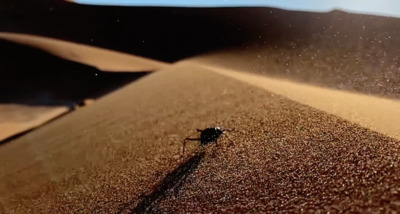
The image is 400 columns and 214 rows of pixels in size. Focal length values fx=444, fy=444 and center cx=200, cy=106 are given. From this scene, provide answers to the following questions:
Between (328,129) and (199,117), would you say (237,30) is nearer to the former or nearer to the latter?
(199,117)

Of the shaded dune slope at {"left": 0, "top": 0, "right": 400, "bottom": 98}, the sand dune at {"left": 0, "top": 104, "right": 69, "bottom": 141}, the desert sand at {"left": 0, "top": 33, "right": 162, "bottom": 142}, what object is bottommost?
the sand dune at {"left": 0, "top": 104, "right": 69, "bottom": 141}

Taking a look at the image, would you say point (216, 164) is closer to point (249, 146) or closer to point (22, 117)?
point (249, 146)

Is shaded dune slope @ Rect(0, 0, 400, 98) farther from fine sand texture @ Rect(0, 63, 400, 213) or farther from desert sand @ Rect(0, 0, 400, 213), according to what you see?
fine sand texture @ Rect(0, 63, 400, 213)

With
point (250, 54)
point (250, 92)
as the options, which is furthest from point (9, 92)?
point (250, 92)

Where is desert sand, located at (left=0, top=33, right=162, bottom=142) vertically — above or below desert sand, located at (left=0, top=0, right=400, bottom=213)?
below

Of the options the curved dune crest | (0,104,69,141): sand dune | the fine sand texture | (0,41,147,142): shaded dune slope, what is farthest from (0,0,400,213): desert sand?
the curved dune crest

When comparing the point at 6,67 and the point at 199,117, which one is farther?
the point at 6,67

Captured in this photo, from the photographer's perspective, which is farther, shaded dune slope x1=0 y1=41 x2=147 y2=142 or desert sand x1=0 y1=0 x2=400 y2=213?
shaded dune slope x1=0 y1=41 x2=147 y2=142

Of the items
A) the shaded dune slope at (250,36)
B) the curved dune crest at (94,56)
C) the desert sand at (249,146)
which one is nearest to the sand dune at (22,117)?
the desert sand at (249,146)
